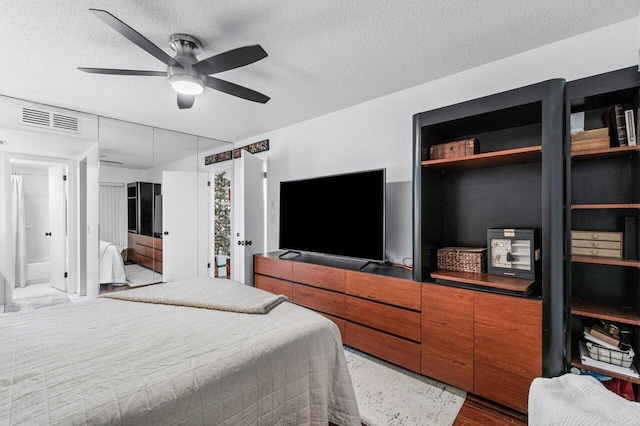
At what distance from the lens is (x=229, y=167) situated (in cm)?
480

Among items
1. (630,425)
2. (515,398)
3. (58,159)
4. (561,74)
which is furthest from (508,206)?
(58,159)

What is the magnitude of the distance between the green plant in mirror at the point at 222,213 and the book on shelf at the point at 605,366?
460 centimetres

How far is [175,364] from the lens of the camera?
1135 millimetres

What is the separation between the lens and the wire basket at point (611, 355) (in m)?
1.58

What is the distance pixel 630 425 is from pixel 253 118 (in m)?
3.82

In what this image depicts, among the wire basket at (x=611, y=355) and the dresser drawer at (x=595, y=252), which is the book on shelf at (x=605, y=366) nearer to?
the wire basket at (x=611, y=355)

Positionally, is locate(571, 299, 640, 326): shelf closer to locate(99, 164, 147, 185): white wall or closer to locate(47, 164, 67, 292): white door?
locate(99, 164, 147, 185): white wall

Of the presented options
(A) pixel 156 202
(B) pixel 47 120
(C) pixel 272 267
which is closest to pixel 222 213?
(A) pixel 156 202

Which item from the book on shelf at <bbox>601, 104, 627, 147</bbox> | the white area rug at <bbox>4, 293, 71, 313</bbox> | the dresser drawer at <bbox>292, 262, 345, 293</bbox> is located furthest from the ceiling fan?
the white area rug at <bbox>4, 293, 71, 313</bbox>

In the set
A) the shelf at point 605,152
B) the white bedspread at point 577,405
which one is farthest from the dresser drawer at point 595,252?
the white bedspread at point 577,405

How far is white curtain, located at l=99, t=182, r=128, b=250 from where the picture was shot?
3.60 meters

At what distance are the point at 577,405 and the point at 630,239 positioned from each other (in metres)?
1.24

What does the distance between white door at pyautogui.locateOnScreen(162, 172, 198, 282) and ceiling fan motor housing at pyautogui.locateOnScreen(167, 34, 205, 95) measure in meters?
2.56

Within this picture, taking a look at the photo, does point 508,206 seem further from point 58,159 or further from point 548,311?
point 58,159
